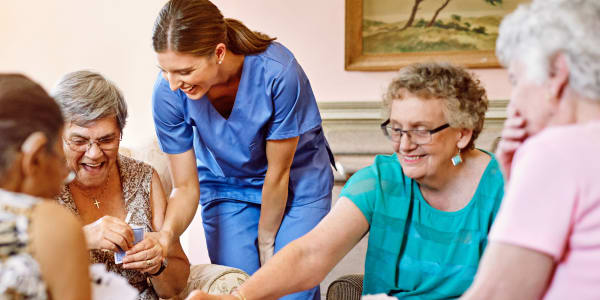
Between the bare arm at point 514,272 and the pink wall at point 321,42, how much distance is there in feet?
8.41

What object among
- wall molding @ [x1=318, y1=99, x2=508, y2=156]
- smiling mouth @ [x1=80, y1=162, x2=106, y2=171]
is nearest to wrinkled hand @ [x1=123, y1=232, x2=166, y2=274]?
smiling mouth @ [x1=80, y1=162, x2=106, y2=171]

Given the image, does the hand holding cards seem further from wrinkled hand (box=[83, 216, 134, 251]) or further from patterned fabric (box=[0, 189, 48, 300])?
patterned fabric (box=[0, 189, 48, 300])

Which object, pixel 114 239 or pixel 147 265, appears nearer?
pixel 114 239

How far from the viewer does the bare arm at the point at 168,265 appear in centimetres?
188

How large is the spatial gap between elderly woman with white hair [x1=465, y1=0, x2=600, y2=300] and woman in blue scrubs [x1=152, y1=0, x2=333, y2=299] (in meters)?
1.15

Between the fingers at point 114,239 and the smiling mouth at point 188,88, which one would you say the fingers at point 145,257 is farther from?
the smiling mouth at point 188,88

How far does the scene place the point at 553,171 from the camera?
0.81 meters

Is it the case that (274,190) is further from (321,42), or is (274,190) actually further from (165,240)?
(321,42)

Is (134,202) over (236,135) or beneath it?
beneath

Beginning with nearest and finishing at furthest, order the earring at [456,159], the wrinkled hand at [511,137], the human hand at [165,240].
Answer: the wrinkled hand at [511,137], the earring at [456,159], the human hand at [165,240]

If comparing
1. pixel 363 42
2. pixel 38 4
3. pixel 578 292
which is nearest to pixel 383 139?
pixel 363 42

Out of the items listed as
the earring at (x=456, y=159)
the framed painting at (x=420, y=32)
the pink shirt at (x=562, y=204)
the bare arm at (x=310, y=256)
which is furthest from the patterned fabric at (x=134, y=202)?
the framed painting at (x=420, y=32)

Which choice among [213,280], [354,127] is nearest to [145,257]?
[213,280]

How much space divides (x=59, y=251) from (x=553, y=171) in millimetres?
672
